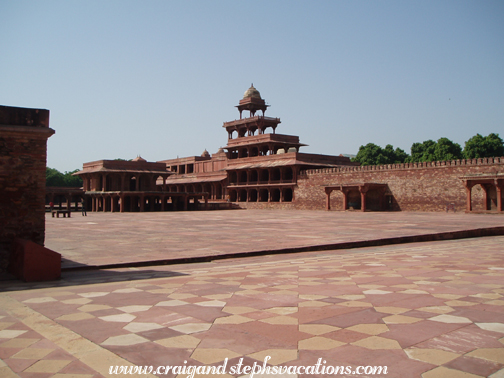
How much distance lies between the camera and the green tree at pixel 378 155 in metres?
64.9

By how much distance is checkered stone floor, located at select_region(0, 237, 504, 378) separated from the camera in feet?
9.98

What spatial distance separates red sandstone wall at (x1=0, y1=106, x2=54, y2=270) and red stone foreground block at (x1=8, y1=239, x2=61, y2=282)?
59 centimetres

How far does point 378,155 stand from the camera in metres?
64.9

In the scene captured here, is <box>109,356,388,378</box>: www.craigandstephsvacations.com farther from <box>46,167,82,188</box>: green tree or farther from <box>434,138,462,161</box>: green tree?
<box>46,167,82,188</box>: green tree

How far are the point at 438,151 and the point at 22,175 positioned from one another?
55.8m

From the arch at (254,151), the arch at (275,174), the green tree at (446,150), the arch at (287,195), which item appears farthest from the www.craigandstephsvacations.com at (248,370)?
the green tree at (446,150)

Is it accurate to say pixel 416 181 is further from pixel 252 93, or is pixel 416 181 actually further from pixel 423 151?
pixel 423 151

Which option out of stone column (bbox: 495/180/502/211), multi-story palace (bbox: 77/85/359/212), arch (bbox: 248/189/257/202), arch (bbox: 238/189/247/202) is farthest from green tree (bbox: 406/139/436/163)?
stone column (bbox: 495/180/502/211)

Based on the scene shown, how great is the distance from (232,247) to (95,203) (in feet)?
125

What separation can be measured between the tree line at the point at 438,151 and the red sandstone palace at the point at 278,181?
1613 centimetres

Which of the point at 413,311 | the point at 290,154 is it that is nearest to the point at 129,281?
the point at 413,311

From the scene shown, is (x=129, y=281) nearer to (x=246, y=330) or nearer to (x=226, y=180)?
(x=246, y=330)

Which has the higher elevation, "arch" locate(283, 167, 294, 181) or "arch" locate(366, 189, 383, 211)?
"arch" locate(283, 167, 294, 181)

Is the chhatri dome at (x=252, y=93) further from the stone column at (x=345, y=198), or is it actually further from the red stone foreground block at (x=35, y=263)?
the red stone foreground block at (x=35, y=263)
